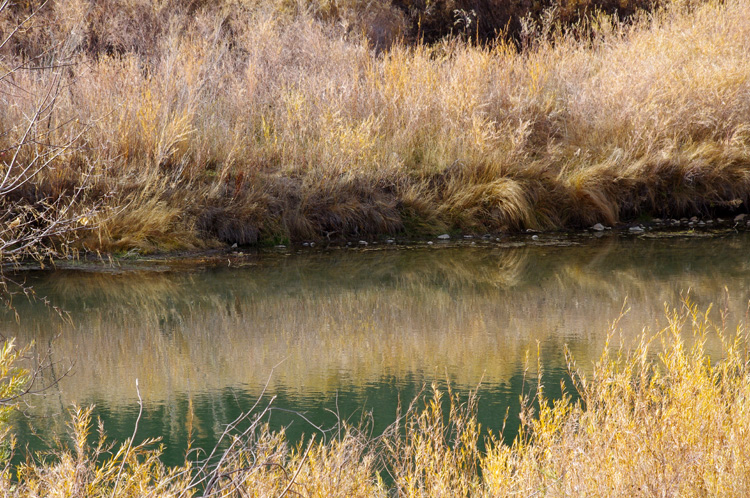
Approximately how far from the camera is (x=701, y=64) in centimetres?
1107

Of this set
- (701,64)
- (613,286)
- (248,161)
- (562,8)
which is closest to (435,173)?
(248,161)

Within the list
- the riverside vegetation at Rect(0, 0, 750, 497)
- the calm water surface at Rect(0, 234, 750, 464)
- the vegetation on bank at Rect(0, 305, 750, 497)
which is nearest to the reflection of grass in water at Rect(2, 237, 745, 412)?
the calm water surface at Rect(0, 234, 750, 464)

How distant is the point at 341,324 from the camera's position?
20.5 ft

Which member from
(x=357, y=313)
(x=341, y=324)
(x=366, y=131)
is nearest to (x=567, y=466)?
(x=341, y=324)

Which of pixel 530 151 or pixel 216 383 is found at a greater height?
pixel 530 151

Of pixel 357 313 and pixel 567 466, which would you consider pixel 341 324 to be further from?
pixel 567 466

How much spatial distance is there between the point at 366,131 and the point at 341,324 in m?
4.08

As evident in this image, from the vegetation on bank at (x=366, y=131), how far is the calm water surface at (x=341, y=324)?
30.9 inches

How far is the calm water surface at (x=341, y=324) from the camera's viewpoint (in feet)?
14.5

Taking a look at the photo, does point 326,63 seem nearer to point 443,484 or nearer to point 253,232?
point 253,232

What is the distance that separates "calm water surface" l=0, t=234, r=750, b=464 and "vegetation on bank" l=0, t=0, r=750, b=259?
78cm

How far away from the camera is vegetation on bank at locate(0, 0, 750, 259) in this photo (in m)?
8.60

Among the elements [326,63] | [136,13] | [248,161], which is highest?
[136,13]

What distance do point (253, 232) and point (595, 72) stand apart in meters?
6.00
